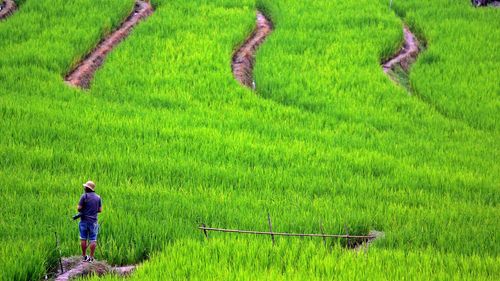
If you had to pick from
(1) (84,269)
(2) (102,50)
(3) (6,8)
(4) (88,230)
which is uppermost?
(3) (6,8)

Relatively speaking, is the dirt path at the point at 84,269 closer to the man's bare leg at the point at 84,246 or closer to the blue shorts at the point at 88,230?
the man's bare leg at the point at 84,246

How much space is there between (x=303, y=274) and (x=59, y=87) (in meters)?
6.97

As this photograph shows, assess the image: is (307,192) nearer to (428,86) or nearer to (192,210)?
(192,210)

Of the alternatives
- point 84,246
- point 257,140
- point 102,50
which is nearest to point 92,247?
point 84,246

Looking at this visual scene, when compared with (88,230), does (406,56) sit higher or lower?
higher

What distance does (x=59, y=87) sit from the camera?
1077 cm

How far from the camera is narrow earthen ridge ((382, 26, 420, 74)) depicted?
1310 centimetres

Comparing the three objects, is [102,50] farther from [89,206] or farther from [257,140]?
[89,206]

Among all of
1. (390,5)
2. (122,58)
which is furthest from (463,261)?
(390,5)

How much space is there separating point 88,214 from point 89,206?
0.22 ft

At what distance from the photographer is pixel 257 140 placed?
9250 mm

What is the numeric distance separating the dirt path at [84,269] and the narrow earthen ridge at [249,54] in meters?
7.17

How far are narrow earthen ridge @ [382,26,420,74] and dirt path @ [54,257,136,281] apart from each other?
8625 millimetres

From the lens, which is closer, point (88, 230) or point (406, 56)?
point (88, 230)
